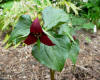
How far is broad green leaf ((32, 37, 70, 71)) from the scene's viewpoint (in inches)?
24.5

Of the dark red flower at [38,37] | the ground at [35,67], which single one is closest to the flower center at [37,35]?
the dark red flower at [38,37]

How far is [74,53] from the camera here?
33.3 inches

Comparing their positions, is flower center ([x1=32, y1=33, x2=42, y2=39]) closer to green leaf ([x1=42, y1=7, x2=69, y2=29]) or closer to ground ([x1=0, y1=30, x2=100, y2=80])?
green leaf ([x1=42, y1=7, x2=69, y2=29])

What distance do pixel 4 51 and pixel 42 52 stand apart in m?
0.91

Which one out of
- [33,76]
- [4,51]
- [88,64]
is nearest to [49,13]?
[33,76]

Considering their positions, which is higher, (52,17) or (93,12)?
(52,17)

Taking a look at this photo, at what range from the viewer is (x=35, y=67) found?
124 cm

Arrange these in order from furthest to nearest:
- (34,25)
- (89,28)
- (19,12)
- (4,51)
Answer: (89,28), (19,12), (4,51), (34,25)

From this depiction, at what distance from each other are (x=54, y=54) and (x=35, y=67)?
2.08 ft

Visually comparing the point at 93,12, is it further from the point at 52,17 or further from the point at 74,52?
the point at 52,17

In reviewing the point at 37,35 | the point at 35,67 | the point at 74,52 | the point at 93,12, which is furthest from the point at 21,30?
the point at 93,12

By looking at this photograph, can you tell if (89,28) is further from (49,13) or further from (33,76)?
(49,13)

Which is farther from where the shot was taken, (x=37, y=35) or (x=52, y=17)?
(x=52, y=17)

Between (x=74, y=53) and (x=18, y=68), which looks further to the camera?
(x=18, y=68)
